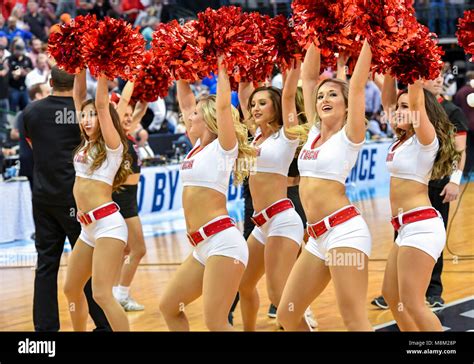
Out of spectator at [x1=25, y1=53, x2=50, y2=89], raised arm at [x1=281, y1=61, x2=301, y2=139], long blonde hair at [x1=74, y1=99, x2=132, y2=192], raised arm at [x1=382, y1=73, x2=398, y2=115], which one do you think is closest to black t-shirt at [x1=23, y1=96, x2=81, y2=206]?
long blonde hair at [x1=74, y1=99, x2=132, y2=192]

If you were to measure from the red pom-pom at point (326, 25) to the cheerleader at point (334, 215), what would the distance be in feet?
0.60

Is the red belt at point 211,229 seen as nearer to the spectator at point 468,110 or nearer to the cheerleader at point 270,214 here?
the cheerleader at point 270,214

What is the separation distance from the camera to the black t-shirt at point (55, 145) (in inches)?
199

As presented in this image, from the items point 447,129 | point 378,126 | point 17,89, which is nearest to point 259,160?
point 447,129

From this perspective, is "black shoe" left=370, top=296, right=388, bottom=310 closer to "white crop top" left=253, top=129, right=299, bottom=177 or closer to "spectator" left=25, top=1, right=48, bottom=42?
"white crop top" left=253, top=129, right=299, bottom=177

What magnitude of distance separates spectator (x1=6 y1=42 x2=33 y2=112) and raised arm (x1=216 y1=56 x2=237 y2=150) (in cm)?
730

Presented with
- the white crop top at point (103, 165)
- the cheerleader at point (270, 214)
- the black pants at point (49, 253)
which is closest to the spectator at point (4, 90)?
the black pants at point (49, 253)

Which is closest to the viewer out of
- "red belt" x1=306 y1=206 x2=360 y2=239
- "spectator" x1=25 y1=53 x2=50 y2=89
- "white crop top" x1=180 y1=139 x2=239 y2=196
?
"red belt" x1=306 y1=206 x2=360 y2=239

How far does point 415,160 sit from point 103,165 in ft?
5.15

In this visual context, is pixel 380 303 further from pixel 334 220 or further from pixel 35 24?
pixel 35 24

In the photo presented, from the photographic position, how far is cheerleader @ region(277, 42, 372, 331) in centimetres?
392

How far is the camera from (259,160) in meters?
4.83
